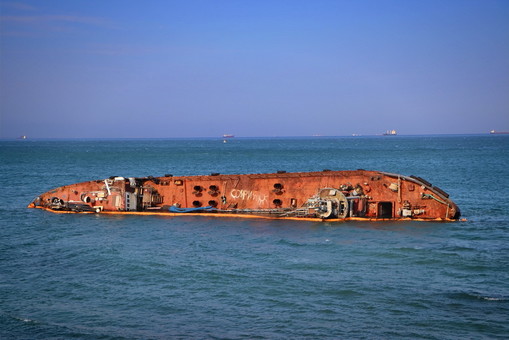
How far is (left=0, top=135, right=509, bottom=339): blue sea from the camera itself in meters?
21.4

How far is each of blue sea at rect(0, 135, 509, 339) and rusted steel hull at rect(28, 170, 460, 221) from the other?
1.17 m

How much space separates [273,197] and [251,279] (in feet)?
52.4

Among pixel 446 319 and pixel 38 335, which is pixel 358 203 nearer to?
pixel 446 319

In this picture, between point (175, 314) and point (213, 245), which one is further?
point (213, 245)

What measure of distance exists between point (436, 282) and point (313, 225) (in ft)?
45.2

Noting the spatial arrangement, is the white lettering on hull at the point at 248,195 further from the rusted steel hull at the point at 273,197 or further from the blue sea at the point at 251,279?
the blue sea at the point at 251,279

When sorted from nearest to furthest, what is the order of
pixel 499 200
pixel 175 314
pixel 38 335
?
1. pixel 38 335
2. pixel 175 314
3. pixel 499 200

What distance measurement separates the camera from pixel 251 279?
2720 centimetres

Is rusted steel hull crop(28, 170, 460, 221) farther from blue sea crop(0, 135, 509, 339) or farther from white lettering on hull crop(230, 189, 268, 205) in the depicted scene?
blue sea crop(0, 135, 509, 339)

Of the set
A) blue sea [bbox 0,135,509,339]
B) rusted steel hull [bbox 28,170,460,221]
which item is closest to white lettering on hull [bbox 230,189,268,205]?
rusted steel hull [bbox 28,170,460,221]

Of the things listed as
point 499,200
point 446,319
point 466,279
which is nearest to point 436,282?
point 466,279

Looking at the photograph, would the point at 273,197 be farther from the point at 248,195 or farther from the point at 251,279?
the point at 251,279

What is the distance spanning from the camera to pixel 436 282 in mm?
26578

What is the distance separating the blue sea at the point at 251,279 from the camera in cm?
2138
